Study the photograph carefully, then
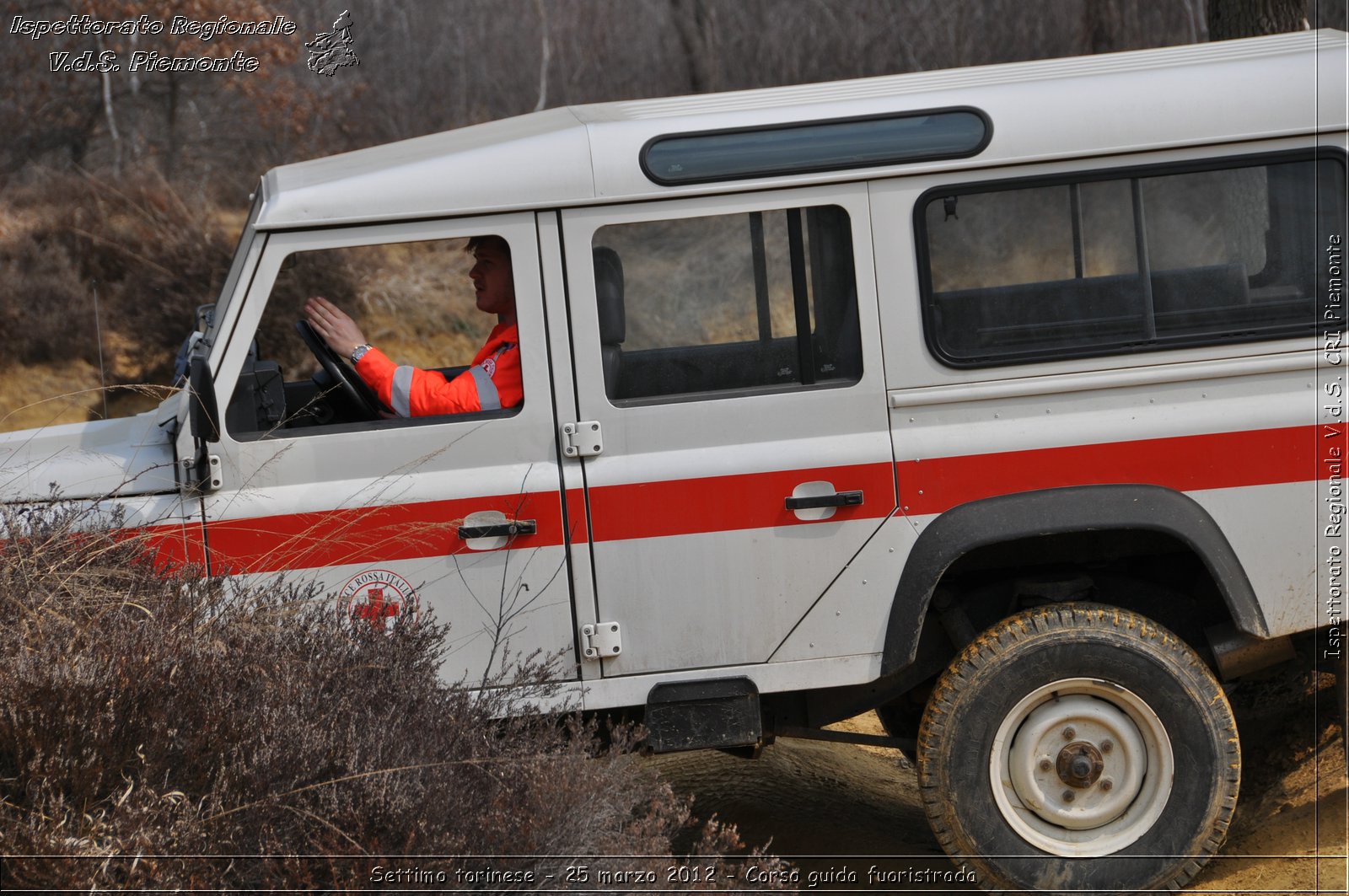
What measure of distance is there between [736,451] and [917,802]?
2.17 m

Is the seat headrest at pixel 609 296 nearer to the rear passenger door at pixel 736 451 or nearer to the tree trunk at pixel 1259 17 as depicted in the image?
the rear passenger door at pixel 736 451

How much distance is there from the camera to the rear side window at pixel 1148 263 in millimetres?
3500

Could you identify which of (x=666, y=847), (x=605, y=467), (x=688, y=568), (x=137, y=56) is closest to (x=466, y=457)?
(x=605, y=467)

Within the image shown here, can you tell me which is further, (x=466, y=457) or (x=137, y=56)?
(x=137, y=56)

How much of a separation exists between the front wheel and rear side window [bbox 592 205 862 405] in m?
1.06

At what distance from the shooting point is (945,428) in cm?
353

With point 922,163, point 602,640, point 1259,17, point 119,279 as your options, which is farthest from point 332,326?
point 119,279

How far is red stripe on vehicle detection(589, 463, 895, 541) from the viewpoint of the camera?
138 inches

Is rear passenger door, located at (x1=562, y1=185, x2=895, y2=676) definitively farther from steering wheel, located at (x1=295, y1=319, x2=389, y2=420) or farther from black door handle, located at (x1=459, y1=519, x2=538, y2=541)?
steering wheel, located at (x1=295, y1=319, x2=389, y2=420)

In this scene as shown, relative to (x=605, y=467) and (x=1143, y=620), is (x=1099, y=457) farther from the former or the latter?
(x=605, y=467)

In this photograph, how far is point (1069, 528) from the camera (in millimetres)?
3445

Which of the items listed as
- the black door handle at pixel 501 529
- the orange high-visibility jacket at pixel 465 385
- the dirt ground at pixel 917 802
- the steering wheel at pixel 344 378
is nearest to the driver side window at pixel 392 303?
the dirt ground at pixel 917 802

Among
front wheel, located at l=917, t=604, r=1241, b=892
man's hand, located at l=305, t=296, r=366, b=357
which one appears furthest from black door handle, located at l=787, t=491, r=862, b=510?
man's hand, located at l=305, t=296, r=366, b=357

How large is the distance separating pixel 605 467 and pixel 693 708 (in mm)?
805
